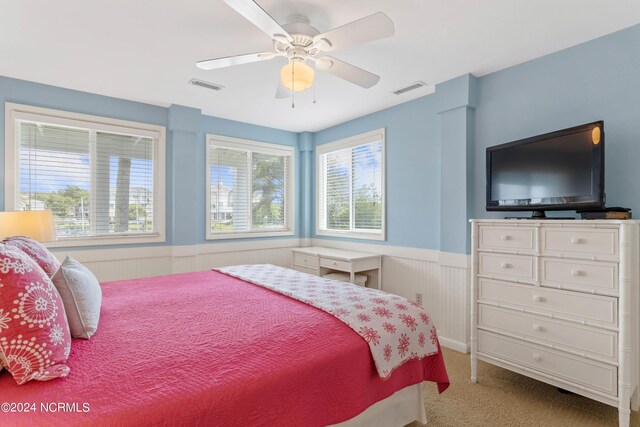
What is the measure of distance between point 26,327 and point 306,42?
193 centimetres

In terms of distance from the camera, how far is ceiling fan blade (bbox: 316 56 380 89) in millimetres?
2090

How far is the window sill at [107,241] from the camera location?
10.5 ft

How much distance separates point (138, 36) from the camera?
226cm

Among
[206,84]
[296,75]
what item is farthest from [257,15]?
[206,84]

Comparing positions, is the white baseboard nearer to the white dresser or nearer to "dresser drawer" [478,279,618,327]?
the white dresser

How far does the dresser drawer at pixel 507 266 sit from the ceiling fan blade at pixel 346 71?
5.03 feet

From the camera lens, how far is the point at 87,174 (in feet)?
11.2

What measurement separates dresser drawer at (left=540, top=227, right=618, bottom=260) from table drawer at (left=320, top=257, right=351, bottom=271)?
197 cm

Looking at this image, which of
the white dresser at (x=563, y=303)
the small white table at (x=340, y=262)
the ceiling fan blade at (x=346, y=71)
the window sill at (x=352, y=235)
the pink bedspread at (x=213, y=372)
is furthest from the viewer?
the window sill at (x=352, y=235)

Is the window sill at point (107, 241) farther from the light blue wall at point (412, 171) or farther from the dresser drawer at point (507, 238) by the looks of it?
the dresser drawer at point (507, 238)

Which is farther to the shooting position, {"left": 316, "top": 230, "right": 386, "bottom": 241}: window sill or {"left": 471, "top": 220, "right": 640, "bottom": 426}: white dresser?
{"left": 316, "top": 230, "right": 386, "bottom": 241}: window sill

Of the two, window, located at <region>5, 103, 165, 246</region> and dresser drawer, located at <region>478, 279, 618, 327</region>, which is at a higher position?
window, located at <region>5, 103, 165, 246</region>

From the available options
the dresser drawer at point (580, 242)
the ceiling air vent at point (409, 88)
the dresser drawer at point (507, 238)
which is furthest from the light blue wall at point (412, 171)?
the dresser drawer at point (580, 242)

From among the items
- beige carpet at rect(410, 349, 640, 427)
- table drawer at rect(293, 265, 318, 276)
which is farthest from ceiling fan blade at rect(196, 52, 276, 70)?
table drawer at rect(293, 265, 318, 276)
